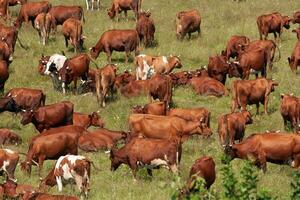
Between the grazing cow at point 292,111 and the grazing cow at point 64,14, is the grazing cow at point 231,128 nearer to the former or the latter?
the grazing cow at point 292,111

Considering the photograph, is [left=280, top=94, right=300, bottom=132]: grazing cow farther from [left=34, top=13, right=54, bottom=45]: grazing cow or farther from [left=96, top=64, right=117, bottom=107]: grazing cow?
[left=34, top=13, right=54, bottom=45]: grazing cow

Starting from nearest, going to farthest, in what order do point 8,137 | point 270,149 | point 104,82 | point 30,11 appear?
point 270,149 → point 8,137 → point 104,82 → point 30,11

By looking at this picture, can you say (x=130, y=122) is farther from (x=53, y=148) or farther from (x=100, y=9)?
(x=100, y=9)

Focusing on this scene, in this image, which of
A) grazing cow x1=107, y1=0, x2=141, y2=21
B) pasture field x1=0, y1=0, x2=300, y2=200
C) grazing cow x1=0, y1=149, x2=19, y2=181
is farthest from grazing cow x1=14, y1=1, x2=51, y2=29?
grazing cow x1=0, y1=149, x2=19, y2=181

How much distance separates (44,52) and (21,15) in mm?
4454

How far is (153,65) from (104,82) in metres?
3.21

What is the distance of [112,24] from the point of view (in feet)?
108

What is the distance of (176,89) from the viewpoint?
25.0 metres

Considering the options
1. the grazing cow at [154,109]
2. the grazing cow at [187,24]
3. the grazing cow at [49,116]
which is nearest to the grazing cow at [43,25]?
the grazing cow at [187,24]

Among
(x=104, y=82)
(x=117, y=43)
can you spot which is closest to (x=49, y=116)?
(x=104, y=82)

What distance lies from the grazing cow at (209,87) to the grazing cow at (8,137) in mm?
7330

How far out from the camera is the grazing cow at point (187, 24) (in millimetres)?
30750

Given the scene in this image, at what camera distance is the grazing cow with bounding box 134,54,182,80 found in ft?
85.6

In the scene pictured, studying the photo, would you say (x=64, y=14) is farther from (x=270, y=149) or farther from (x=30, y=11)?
(x=270, y=149)
